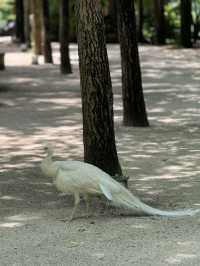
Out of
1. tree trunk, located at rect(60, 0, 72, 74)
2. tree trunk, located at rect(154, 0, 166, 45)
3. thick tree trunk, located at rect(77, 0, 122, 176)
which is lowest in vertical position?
tree trunk, located at rect(154, 0, 166, 45)

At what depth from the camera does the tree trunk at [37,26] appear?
28562 millimetres

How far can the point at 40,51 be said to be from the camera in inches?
1190

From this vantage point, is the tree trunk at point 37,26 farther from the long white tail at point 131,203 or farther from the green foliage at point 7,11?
the green foliage at point 7,11

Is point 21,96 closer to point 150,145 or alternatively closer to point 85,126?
point 150,145

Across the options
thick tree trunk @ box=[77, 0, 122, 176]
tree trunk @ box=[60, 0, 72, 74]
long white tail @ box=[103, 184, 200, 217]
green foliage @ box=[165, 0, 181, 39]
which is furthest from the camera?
green foliage @ box=[165, 0, 181, 39]

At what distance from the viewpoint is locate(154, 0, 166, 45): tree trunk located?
114ft

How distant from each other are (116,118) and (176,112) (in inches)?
61.5

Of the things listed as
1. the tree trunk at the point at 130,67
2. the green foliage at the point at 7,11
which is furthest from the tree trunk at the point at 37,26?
the green foliage at the point at 7,11

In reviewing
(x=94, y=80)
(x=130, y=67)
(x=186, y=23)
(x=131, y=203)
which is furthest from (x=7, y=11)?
(x=131, y=203)

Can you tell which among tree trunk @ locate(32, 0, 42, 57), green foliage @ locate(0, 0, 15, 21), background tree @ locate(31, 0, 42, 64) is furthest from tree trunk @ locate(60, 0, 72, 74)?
green foliage @ locate(0, 0, 15, 21)

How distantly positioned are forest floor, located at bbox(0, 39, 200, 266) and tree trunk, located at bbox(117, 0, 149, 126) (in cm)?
29

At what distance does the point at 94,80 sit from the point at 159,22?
2858cm

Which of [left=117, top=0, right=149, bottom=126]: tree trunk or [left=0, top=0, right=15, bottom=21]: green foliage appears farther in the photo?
[left=0, top=0, right=15, bottom=21]: green foliage

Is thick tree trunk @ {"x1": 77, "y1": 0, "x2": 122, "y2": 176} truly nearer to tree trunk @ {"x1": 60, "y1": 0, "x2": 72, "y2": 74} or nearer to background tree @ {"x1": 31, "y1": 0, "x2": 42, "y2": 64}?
tree trunk @ {"x1": 60, "y1": 0, "x2": 72, "y2": 74}
